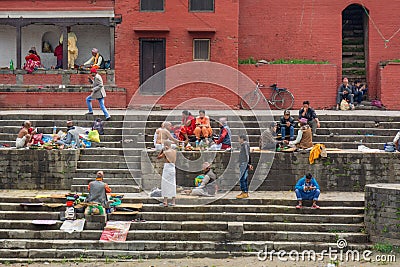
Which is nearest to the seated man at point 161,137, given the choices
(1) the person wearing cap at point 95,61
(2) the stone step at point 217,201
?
(2) the stone step at point 217,201

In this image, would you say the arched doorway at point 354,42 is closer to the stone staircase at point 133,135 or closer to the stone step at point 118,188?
the stone staircase at point 133,135

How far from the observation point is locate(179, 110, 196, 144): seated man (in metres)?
19.4

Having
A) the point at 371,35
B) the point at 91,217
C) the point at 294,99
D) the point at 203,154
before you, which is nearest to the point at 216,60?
the point at 294,99

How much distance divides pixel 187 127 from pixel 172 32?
6035 millimetres

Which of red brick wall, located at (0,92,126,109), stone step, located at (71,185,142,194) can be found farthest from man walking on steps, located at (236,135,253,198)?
red brick wall, located at (0,92,126,109)

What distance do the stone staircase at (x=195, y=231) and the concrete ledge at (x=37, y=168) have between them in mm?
1368

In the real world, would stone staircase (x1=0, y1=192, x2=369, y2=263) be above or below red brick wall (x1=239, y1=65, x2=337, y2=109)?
below

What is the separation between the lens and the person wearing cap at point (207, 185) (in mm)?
17641

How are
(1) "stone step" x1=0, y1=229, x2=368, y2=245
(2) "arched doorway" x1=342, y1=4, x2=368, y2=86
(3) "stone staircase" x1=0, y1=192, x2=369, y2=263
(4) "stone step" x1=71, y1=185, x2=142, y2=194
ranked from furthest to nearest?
1. (2) "arched doorway" x1=342, y1=4, x2=368, y2=86
2. (4) "stone step" x1=71, y1=185, x2=142, y2=194
3. (1) "stone step" x1=0, y1=229, x2=368, y2=245
4. (3) "stone staircase" x1=0, y1=192, x2=369, y2=263

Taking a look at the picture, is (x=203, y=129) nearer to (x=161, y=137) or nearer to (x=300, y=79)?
(x=161, y=137)

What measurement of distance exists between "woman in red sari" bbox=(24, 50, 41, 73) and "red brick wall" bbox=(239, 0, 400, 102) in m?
6.28

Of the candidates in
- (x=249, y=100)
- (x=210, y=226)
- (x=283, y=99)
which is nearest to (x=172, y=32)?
(x=249, y=100)

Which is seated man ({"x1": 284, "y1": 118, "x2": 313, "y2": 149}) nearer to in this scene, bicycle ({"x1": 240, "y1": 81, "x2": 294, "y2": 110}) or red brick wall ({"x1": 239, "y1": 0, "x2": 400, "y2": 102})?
bicycle ({"x1": 240, "y1": 81, "x2": 294, "y2": 110})

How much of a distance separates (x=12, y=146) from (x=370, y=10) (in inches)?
490
